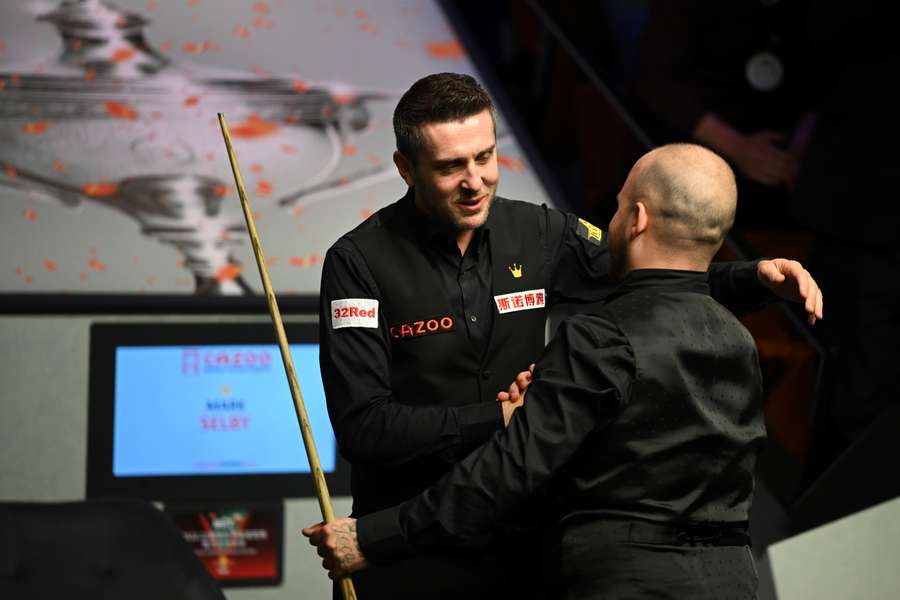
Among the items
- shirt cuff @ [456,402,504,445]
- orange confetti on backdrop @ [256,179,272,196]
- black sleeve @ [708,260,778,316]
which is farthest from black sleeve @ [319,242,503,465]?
orange confetti on backdrop @ [256,179,272,196]

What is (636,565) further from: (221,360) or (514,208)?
(221,360)

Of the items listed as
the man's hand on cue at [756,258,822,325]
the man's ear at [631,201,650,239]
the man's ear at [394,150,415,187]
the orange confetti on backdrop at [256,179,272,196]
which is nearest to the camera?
the man's ear at [631,201,650,239]

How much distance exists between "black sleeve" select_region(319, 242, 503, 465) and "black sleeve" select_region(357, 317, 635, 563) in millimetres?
154

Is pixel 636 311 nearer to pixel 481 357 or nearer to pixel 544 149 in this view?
pixel 481 357

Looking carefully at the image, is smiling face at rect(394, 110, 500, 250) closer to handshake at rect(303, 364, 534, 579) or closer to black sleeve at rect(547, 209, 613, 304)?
black sleeve at rect(547, 209, 613, 304)

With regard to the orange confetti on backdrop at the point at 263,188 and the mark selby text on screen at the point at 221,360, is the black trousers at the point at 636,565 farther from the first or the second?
the orange confetti on backdrop at the point at 263,188

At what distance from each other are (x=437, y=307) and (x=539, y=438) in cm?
46

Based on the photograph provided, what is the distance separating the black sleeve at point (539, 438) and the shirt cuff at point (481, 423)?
6.1 inches

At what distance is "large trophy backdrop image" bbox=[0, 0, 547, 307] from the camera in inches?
149

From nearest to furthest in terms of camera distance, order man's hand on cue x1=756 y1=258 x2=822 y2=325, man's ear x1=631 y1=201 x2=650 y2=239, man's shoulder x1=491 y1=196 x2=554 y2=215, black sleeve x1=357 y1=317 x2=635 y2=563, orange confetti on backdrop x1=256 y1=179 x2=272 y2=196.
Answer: black sleeve x1=357 y1=317 x2=635 y2=563
man's ear x1=631 y1=201 x2=650 y2=239
man's hand on cue x1=756 y1=258 x2=822 y2=325
man's shoulder x1=491 y1=196 x2=554 y2=215
orange confetti on backdrop x1=256 y1=179 x2=272 y2=196

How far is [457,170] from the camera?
6.95ft

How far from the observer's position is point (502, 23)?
→ 4.10 metres

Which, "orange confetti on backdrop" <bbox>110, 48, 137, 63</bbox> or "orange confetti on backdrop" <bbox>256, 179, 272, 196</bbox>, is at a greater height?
"orange confetti on backdrop" <bbox>110, 48, 137, 63</bbox>

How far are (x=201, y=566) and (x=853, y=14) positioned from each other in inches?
96.4
